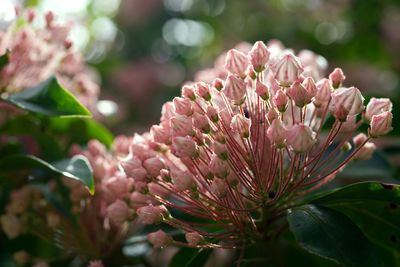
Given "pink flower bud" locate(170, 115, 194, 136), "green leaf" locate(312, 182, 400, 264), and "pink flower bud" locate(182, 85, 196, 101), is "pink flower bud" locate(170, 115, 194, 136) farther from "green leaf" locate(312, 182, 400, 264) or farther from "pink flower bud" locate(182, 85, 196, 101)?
"green leaf" locate(312, 182, 400, 264)

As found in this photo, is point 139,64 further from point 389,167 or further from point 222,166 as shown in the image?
point 222,166

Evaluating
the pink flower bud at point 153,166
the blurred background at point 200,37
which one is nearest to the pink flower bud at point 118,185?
the pink flower bud at point 153,166

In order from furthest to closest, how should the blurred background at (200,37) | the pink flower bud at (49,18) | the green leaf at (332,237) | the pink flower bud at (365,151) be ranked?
1. the blurred background at (200,37)
2. the pink flower bud at (49,18)
3. the pink flower bud at (365,151)
4. the green leaf at (332,237)

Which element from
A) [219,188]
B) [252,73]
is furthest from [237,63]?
[219,188]

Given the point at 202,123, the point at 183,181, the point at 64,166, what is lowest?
the point at 64,166

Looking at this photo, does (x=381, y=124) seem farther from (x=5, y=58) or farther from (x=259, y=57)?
(x=5, y=58)

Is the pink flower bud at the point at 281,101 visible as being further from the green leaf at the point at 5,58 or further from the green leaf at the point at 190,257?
the green leaf at the point at 5,58

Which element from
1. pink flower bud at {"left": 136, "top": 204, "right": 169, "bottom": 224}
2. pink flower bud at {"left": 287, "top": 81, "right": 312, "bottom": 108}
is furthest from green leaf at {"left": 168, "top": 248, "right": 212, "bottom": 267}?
pink flower bud at {"left": 287, "top": 81, "right": 312, "bottom": 108}
